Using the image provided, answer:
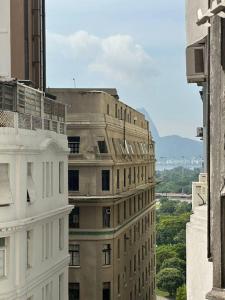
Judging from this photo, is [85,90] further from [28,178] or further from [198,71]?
[198,71]

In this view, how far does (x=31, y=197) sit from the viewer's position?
2478cm

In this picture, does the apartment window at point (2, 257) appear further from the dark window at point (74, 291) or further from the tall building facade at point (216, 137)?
the dark window at point (74, 291)

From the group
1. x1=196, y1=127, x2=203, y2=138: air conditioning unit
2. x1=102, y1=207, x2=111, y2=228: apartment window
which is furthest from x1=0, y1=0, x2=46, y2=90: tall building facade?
x1=196, y1=127, x2=203, y2=138: air conditioning unit

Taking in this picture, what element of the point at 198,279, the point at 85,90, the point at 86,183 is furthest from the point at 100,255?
the point at 198,279

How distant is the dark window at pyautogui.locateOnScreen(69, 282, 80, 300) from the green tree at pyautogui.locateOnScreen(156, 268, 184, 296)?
5010cm

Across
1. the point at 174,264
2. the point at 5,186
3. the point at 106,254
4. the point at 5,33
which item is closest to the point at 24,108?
the point at 5,186

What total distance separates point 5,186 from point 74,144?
667 inches

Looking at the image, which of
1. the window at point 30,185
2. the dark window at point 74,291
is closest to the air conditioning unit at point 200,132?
the window at point 30,185

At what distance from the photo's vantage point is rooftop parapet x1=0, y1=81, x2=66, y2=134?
23.3 metres

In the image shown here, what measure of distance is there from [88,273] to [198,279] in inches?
913

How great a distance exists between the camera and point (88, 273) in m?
39.2

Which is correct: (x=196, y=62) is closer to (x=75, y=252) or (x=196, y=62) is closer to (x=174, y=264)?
(x=75, y=252)

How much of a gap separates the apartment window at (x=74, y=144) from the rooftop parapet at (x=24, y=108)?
9094 millimetres

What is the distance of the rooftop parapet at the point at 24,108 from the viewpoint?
76.5 ft
